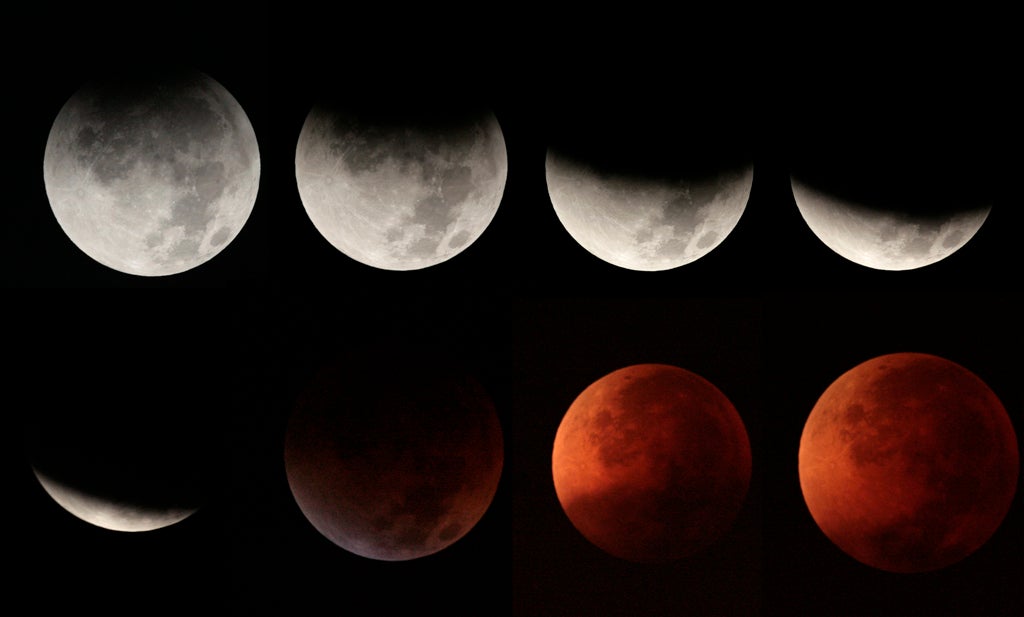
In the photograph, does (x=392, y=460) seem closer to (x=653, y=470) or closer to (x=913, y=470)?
(x=653, y=470)

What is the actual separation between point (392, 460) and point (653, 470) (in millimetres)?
1026

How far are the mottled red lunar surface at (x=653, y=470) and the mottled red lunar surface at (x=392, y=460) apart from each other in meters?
0.38

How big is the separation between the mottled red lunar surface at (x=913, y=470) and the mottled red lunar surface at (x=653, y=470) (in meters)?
0.39

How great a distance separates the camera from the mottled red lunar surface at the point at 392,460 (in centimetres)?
312

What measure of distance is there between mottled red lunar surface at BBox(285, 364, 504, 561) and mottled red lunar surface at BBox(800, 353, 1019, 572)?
1.40 metres

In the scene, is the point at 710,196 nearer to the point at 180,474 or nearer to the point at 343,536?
the point at 343,536

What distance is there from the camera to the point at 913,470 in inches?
126

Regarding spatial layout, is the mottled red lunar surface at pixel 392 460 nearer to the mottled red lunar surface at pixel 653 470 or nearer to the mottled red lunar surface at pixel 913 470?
the mottled red lunar surface at pixel 653 470

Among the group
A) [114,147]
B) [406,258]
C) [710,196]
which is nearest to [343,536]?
[406,258]

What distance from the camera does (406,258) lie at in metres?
3.21

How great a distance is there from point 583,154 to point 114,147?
180 cm

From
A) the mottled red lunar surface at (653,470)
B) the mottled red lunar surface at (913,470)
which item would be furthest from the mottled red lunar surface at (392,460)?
the mottled red lunar surface at (913,470)

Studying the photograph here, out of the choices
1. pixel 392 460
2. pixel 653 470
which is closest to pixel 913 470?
pixel 653 470

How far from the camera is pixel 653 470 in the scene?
318cm
